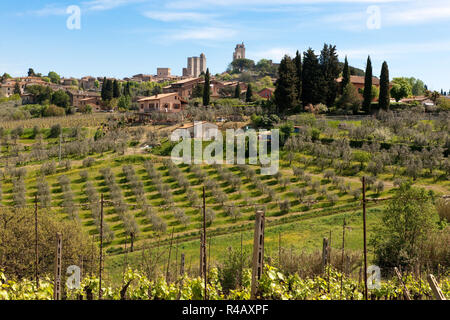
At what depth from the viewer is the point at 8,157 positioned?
3244 cm

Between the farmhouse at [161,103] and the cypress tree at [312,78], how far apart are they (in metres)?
15.5

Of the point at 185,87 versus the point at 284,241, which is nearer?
the point at 284,241

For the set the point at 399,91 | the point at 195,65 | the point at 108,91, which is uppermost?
the point at 195,65

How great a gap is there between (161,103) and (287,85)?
16.0 meters

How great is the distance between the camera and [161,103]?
161ft

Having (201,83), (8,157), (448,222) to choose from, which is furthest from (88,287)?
(201,83)

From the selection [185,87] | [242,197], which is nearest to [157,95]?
[185,87]

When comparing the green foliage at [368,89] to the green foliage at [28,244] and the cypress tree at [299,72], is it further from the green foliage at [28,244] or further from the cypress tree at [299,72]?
the green foliage at [28,244]

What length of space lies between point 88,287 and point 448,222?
18250 millimetres

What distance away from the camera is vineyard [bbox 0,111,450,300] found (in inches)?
757

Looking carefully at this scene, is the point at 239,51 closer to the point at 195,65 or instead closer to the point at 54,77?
the point at 195,65

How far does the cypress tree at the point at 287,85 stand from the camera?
39.3m

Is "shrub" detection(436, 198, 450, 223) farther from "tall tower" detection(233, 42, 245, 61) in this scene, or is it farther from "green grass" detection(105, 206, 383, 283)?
"tall tower" detection(233, 42, 245, 61)
